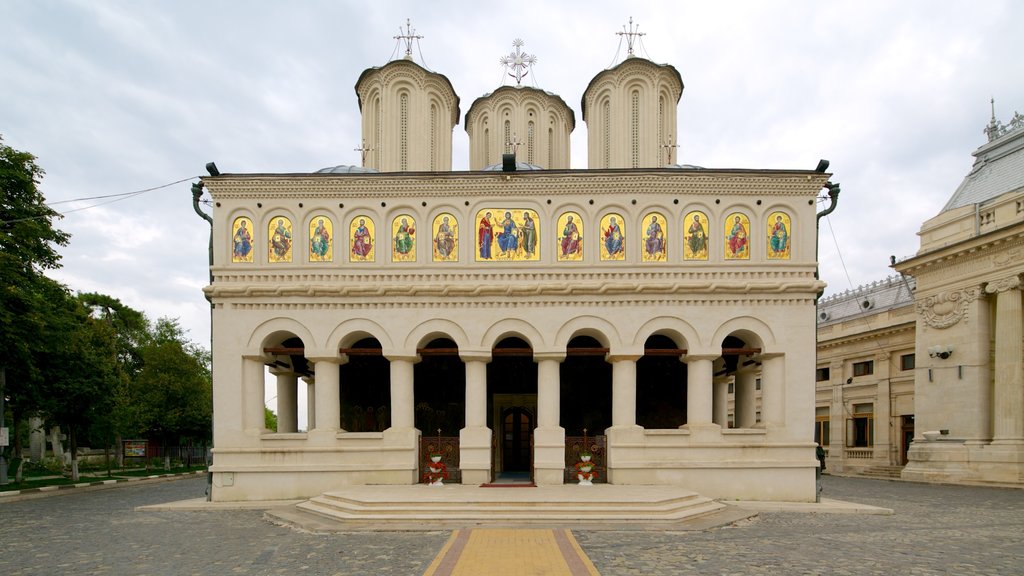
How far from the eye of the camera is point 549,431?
1958cm

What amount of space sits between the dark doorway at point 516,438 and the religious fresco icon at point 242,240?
1003 cm

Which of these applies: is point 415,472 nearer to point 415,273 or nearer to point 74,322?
point 415,273

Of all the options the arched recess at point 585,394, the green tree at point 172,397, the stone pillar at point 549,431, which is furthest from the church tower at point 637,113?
the green tree at point 172,397

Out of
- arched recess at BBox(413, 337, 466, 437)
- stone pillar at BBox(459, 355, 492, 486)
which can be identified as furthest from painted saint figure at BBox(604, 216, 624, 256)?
arched recess at BBox(413, 337, 466, 437)

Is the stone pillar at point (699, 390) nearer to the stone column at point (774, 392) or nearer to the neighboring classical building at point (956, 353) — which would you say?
the stone column at point (774, 392)

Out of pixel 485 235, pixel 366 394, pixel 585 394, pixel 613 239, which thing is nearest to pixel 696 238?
pixel 613 239

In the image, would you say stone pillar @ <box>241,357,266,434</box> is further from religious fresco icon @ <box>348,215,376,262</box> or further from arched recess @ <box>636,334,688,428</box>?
arched recess @ <box>636,334,688,428</box>

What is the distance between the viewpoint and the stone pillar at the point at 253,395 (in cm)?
1952

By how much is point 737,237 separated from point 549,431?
25.5ft

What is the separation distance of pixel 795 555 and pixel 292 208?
1566cm

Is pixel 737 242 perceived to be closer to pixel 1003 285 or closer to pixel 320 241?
pixel 320 241

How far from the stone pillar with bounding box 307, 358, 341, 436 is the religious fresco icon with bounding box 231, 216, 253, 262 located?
360 cm

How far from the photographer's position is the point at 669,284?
19562 millimetres

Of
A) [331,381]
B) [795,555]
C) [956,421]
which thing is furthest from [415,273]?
[956,421]
